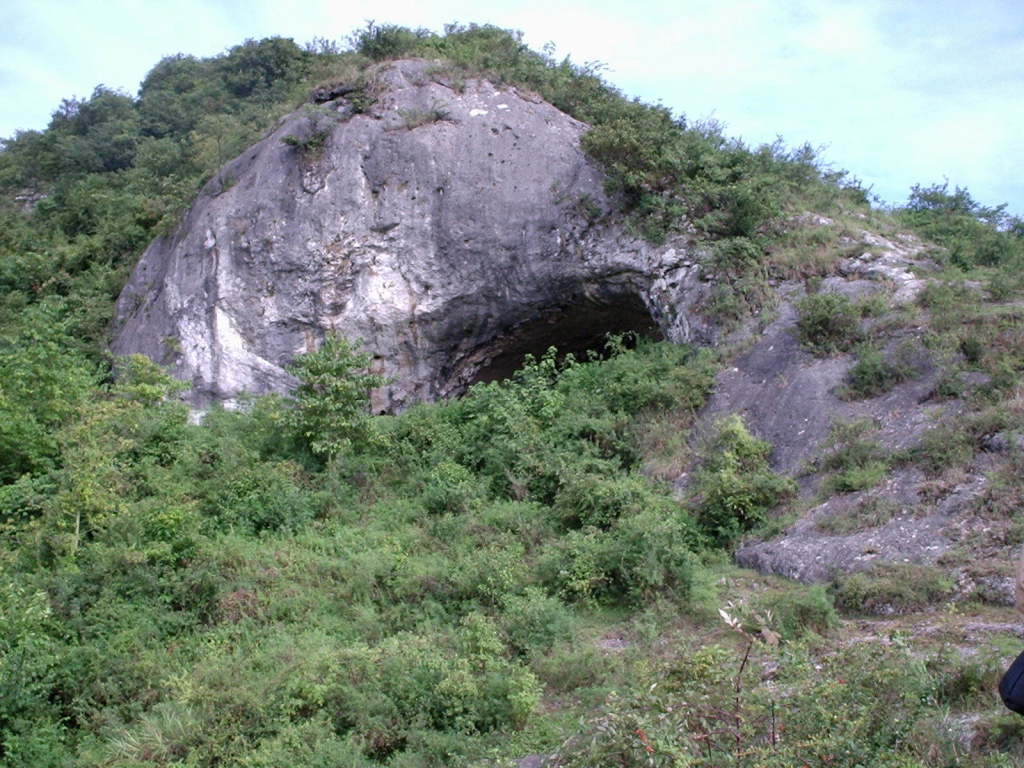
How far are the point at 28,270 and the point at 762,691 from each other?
1880 centimetres

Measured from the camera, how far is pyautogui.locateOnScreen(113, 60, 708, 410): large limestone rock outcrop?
15.2m

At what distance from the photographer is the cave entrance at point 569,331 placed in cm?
1612

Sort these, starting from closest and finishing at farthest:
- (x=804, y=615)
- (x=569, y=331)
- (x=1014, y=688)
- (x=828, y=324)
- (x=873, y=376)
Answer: (x=1014, y=688) < (x=804, y=615) < (x=873, y=376) < (x=828, y=324) < (x=569, y=331)

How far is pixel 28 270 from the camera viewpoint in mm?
18422

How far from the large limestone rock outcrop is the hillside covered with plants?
39.5 inches

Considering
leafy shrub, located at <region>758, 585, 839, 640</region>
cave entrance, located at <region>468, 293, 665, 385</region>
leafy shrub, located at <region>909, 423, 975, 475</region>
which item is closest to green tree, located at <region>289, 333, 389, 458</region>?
cave entrance, located at <region>468, 293, 665, 385</region>

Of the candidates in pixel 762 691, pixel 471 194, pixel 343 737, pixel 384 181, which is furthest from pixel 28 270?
pixel 762 691

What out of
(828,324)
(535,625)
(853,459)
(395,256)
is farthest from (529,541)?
(395,256)

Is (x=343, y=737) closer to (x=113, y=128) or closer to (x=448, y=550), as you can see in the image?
(x=448, y=550)

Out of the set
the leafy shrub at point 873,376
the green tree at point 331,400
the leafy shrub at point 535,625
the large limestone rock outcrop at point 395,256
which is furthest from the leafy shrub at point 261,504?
the leafy shrub at point 873,376

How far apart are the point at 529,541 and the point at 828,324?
577 cm

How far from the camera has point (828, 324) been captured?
12.2m

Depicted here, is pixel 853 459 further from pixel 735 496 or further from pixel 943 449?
pixel 735 496

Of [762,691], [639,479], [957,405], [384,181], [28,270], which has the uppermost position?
[384,181]
